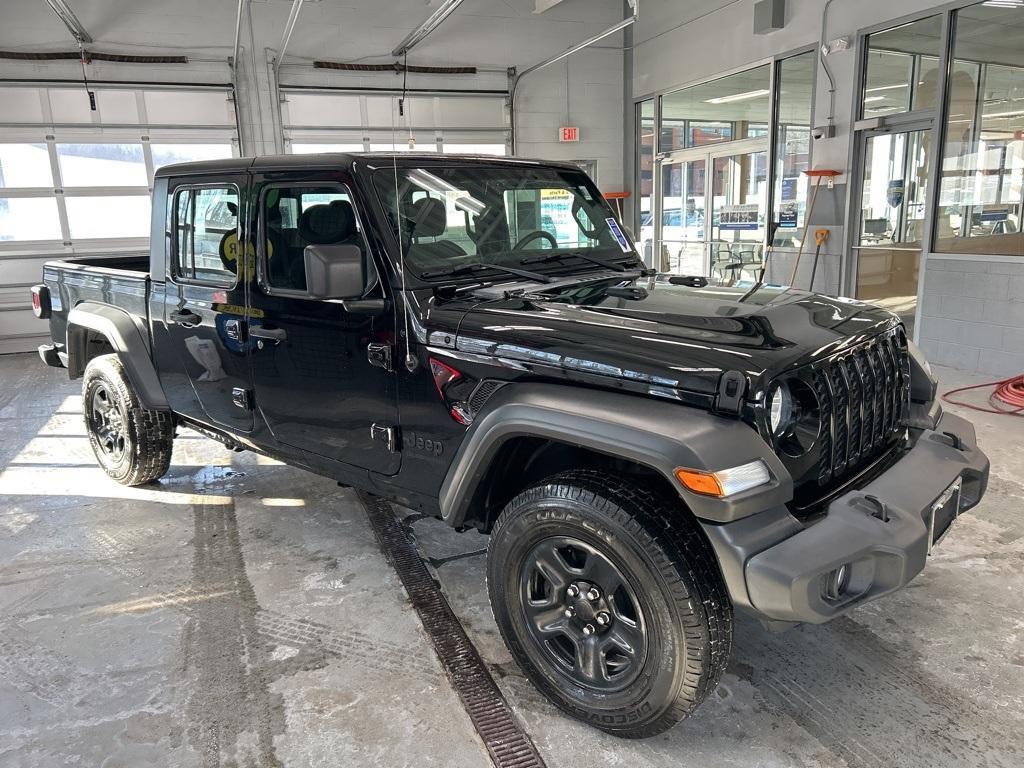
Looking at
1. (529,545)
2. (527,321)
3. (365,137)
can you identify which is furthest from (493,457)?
(365,137)

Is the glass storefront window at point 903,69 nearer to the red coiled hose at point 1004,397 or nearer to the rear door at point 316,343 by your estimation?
the red coiled hose at point 1004,397

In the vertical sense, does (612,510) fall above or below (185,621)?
above

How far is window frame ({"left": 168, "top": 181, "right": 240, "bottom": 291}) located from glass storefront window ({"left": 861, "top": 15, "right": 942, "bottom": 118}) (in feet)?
21.3

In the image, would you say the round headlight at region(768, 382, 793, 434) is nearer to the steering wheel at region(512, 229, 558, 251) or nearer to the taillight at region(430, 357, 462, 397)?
the taillight at region(430, 357, 462, 397)

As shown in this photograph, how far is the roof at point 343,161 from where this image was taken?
8.99ft

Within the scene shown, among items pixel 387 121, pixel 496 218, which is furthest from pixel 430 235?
pixel 387 121

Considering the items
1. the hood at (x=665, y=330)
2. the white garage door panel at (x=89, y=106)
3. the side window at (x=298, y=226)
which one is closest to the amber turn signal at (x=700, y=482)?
the hood at (x=665, y=330)

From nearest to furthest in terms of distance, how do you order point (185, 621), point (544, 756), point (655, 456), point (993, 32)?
point (655, 456)
point (544, 756)
point (185, 621)
point (993, 32)

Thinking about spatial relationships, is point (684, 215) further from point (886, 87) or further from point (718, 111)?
point (886, 87)

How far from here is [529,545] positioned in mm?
2188

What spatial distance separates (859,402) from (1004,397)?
4299 millimetres

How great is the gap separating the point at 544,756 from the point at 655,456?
95 centimetres

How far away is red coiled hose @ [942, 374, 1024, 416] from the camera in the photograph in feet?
17.6

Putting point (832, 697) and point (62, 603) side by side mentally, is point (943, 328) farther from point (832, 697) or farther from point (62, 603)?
point (62, 603)
